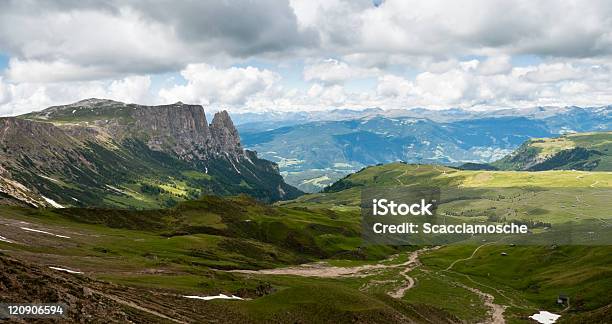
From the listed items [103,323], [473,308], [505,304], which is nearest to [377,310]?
[103,323]

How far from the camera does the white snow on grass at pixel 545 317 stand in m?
111

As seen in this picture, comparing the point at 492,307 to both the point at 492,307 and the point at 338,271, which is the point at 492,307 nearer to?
the point at 492,307

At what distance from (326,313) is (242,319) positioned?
12.8 metres

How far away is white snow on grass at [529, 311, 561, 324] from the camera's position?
11074 cm

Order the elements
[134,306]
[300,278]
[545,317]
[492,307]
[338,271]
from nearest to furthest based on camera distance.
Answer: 1. [134,306]
2. [545,317]
3. [492,307]
4. [300,278]
5. [338,271]

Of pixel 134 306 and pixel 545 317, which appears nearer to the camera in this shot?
pixel 134 306

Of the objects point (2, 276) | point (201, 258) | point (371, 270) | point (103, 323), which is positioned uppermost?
point (2, 276)

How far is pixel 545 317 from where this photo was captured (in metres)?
115

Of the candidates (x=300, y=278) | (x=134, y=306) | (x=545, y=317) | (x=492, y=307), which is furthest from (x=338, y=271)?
(x=134, y=306)

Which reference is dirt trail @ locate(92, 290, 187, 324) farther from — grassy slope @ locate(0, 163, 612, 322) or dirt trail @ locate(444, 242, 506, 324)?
dirt trail @ locate(444, 242, 506, 324)

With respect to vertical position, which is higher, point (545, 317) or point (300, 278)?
point (300, 278)

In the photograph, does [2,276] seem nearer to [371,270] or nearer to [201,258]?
[201,258]

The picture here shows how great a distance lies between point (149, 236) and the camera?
185000mm

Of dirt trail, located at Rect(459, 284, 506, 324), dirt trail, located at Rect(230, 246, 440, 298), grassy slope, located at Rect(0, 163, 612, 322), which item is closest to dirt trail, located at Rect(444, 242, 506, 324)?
dirt trail, located at Rect(459, 284, 506, 324)
